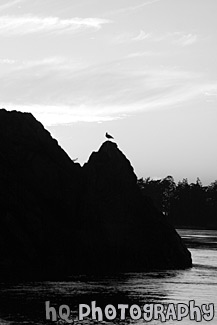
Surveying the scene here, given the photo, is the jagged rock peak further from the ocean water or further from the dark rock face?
the ocean water

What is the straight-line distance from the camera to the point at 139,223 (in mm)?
113562

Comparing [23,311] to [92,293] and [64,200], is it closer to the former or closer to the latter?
[92,293]

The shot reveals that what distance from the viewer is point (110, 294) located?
78.5 meters

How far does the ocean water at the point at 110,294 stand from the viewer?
6456 cm

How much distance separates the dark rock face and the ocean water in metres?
8.86

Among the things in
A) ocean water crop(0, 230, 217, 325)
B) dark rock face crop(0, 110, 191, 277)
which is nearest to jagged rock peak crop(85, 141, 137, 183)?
dark rock face crop(0, 110, 191, 277)

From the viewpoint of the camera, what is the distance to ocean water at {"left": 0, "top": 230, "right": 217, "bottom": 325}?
6456cm

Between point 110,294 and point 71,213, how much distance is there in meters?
33.5

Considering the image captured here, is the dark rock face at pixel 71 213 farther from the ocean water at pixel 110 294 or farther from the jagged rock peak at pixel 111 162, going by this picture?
the ocean water at pixel 110 294

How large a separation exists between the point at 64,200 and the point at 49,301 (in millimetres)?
41023

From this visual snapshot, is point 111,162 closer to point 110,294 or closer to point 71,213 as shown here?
point 71,213

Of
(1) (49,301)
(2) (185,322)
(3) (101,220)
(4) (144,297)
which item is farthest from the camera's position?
(3) (101,220)

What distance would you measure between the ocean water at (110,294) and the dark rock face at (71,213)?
349 inches

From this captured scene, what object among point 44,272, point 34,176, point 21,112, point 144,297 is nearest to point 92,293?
point 144,297
